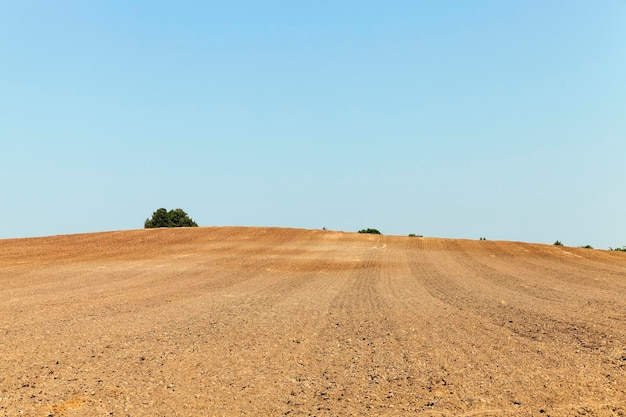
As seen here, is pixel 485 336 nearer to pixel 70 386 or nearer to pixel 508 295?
pixel 508 295

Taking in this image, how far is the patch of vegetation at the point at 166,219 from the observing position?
84.3 m

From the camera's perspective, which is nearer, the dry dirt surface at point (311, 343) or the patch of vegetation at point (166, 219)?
the dry dirt surface at point (311, 343)

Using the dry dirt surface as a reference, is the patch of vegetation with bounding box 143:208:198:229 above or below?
above

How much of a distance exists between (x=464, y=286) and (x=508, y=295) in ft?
8.26

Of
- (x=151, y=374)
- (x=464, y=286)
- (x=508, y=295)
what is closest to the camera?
(x=151, y=374)

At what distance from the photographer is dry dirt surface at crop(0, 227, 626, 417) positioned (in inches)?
266

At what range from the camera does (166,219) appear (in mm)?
84938

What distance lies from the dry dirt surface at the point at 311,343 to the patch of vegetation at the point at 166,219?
202 feet

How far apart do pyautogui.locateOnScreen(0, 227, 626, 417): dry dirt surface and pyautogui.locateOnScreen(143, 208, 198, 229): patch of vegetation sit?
61686 mm

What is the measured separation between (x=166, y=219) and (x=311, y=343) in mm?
79326

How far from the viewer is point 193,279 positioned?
21047 mm

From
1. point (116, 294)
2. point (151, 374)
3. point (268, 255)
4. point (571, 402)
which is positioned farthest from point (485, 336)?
point (268, 255)

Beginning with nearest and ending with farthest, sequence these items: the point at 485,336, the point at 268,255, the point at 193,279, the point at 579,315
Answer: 1. the point at 485,336
2. the point at 579,315
3. the point at 193,279
4. the point at 268,255

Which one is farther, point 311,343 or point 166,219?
point 166,219
